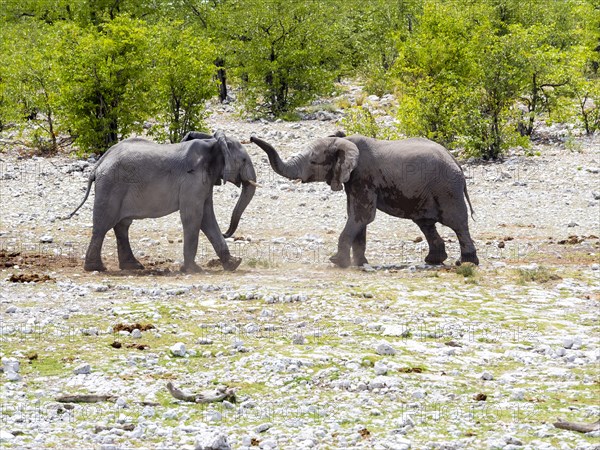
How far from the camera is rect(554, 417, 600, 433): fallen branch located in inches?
352

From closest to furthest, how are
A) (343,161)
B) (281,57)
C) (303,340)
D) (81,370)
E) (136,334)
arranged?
1. (81,370)
2. (303,340)
3. (136,334)
4. (343,161)
5. (281,57)

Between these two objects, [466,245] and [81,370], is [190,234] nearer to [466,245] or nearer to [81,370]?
[466,245]

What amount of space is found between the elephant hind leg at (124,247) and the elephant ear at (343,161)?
3.65 meters

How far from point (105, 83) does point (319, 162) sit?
493 inches

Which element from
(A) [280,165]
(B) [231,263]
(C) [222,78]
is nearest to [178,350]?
(B) [231,263]

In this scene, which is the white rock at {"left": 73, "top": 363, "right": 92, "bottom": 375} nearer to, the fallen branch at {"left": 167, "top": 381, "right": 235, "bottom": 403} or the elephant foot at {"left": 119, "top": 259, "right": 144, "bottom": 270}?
the fallen branch at {"left": 167, "top": 381, "right": 235, "bottom": 403}

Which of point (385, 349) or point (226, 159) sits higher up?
point (226, 159)

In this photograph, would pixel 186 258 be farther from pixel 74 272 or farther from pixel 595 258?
pixel 595 258

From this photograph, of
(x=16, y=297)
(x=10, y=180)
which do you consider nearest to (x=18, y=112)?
(x=10, y=180)

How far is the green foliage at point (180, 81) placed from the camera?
29281mm

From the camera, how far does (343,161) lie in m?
17.2

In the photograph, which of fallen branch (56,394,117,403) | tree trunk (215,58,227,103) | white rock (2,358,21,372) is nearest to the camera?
fallen branch (56,394,117,403)

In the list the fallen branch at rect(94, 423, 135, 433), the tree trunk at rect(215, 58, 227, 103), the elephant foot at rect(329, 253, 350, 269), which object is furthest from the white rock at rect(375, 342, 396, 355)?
the tree trunk at rect(215, 58, 227, 103)

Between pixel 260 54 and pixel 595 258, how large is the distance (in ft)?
73.1
